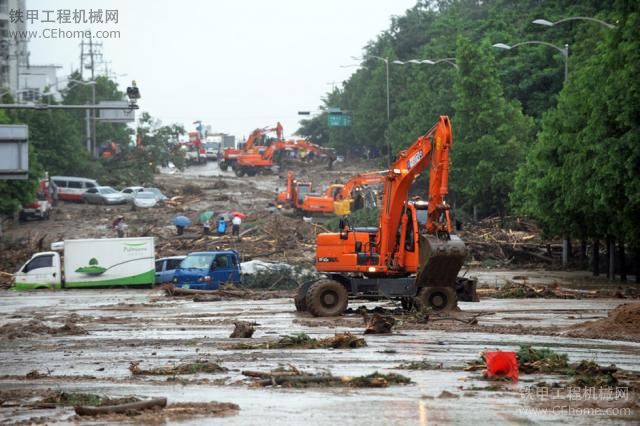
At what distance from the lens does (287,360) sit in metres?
21.0

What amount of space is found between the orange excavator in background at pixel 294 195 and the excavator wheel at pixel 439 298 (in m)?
46.1

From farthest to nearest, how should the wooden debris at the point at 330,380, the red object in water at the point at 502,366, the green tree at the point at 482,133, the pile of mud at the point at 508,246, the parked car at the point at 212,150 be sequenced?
the parked car at the point at 212,150 → the green tree at the point at 482,133 → the pile of mud at the point at 508,246 → the red object in water at the point at 502,366 → the wooden debris at the point at 330,380

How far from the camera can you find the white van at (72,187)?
86.9 metres

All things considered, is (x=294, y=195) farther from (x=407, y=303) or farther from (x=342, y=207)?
(x=407, y=303)

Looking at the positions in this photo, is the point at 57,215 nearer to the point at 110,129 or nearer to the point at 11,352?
the point at 110,129

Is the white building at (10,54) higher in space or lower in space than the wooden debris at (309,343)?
higher

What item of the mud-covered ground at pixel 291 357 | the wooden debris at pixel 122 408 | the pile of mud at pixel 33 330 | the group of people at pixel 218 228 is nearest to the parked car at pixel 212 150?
the group of people at pixel 218 228

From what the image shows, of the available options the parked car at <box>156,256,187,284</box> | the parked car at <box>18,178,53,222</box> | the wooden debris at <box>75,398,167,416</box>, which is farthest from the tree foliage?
the wooden debris at <box>75,398,167,416</box>

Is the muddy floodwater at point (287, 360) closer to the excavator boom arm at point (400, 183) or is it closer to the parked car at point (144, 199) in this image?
the excavator boom arm at point (400, 183)

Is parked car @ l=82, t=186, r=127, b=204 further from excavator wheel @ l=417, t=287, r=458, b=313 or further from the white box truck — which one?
excavator wheel @ l=417, t=287, r=458, b=313

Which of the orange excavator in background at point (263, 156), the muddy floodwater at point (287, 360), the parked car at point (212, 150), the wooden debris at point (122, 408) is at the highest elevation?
the parked car at point (212, 150)

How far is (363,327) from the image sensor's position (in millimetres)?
27672

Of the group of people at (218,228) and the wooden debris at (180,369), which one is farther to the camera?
the group of people at (218,228)

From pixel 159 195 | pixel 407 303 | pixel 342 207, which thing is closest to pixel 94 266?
pixel 407 303
